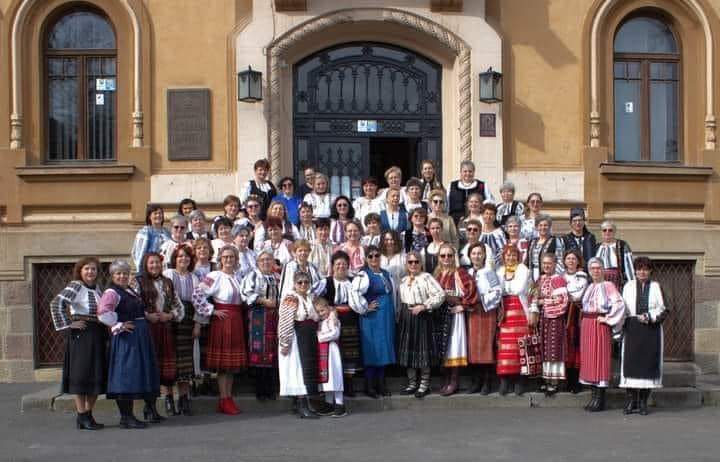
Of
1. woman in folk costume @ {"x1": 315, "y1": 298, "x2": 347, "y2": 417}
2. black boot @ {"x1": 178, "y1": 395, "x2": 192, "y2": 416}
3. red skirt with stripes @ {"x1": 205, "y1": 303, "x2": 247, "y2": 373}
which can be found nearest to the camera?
woman in folk costume @ {"x1": 315, "y1": 298, "x2": 347, "y2": 417}

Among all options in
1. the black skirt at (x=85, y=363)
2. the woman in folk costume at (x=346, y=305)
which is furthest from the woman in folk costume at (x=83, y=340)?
the woman in folk costume at (x=346, y=305)

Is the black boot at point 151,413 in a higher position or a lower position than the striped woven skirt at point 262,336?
lower

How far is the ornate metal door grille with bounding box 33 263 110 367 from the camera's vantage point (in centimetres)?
1528

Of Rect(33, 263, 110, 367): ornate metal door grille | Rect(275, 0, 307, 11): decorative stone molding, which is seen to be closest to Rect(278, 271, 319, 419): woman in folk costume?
Rect(33, 263, 110, 367): ornate metal door grille

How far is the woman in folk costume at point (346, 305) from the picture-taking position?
39.0ft

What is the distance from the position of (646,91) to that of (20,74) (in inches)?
344

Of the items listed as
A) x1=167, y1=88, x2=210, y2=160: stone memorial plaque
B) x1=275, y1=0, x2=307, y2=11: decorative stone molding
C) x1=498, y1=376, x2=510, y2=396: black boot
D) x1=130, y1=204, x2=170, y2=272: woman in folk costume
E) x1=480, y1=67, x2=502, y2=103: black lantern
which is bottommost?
x1=498, y1=376, x2=510, y2=396: black boot

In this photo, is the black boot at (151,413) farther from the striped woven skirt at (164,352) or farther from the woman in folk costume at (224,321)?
the woman in folk costume at (224,321)

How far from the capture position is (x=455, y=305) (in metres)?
12.2

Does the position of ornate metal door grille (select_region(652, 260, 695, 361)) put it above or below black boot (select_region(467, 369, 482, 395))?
above

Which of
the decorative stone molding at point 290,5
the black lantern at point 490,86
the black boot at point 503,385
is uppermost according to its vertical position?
the decorative stone molding at point 290,5

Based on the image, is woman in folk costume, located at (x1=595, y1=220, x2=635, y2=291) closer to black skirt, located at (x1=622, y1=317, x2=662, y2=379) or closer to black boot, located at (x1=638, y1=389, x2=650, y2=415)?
black skirt, located at (x1=622, y1=317, x2=662, y2=379)

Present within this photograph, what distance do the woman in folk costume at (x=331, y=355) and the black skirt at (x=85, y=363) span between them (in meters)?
2.17

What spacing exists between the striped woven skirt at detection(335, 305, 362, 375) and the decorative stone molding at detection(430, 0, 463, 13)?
5.43 meters
